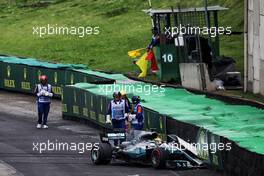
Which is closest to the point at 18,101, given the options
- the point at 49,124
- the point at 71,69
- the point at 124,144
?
the point at 71,69

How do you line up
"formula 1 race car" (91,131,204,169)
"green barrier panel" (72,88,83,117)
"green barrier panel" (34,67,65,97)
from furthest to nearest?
"green barrier panel" (34,67,65,97) < "green barrier panel" (72,88,83,117) < "formula 1 race car" (91,131,204,169)

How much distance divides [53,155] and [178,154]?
4361mm

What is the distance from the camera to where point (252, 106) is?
86.3 feet

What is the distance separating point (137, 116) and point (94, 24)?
32958mm

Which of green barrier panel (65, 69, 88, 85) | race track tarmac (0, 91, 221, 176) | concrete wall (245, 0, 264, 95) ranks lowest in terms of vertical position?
race track tarmac (0, 91, 221, 176)

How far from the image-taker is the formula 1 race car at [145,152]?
20.7 meters

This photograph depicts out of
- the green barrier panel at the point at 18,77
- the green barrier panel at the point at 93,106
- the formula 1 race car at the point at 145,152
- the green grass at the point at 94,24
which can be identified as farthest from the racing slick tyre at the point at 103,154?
the green grass at the point at 94,24

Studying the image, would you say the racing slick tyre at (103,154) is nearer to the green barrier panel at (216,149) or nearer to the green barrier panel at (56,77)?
the green barrier panel at (216,149)

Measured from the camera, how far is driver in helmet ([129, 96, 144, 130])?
23.6m

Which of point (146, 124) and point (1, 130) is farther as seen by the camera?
point (1, 130)

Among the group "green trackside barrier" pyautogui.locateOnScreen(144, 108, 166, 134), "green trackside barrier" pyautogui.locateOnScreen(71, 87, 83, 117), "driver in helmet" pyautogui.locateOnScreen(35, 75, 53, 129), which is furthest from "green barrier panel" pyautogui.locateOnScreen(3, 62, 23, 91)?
"green trackside barrier" pyautogui.locateOnScreen(144, 108, 166, 134)

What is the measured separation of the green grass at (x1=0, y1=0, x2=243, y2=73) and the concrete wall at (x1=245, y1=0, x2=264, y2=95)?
17.0 ft

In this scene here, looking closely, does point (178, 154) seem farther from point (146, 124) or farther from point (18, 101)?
point (18, 101)

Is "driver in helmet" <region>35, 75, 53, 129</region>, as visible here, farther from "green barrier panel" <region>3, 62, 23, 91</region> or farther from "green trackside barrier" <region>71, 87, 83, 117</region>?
"green barrier panel" <region>3, 62, 23, 91</region>
